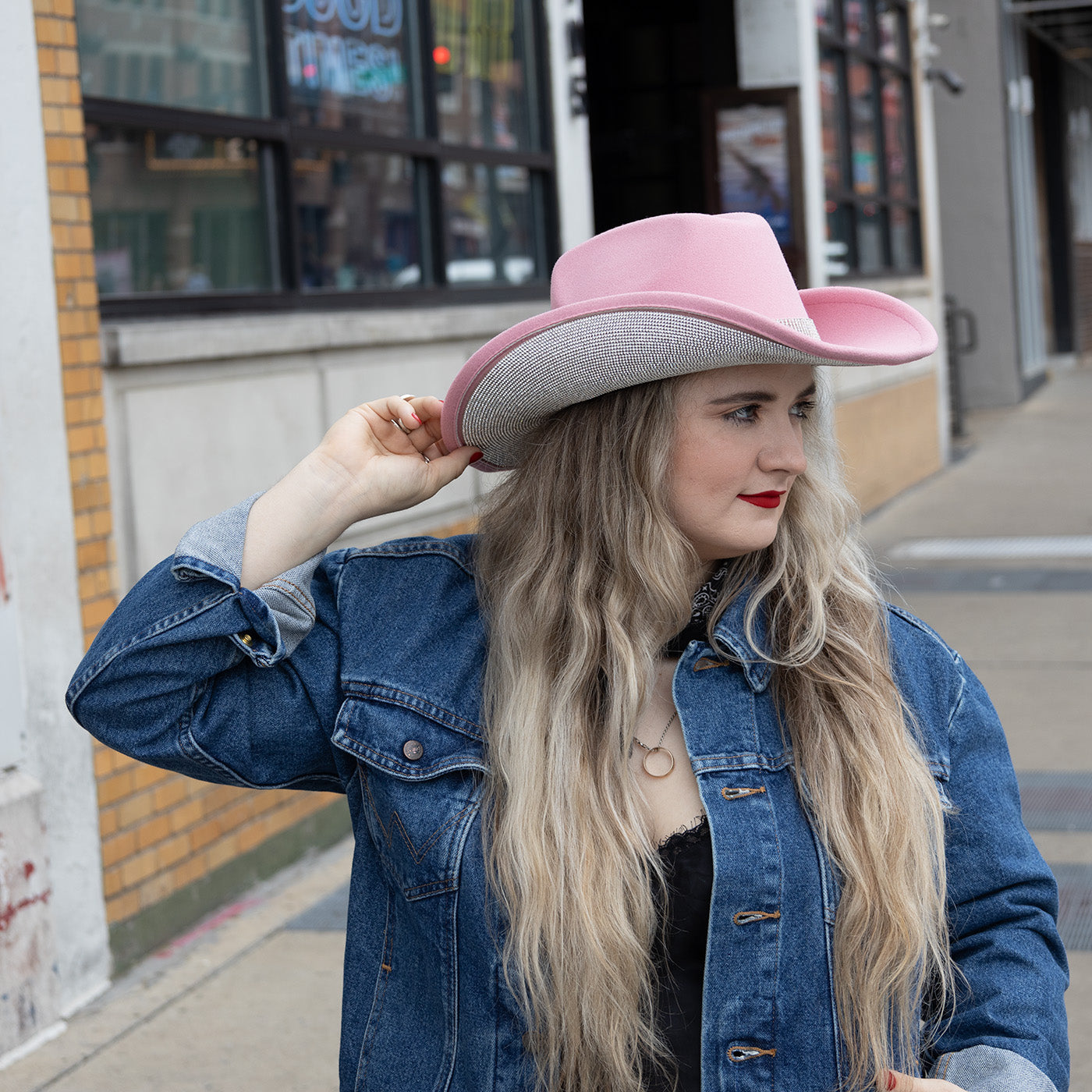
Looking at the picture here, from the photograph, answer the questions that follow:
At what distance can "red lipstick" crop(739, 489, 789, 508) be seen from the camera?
185 centimetres

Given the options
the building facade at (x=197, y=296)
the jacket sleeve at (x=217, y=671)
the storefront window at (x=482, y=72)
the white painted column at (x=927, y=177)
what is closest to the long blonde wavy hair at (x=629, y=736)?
the jacket sleeve at (x=217, y=671)

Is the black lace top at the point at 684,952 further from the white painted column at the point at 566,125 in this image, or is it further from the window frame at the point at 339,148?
the white painted column at the point at 566,125

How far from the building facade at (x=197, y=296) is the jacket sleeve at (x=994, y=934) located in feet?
7.85

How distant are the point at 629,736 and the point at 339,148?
12.5 ft

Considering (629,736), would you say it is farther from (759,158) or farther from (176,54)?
(759,158)

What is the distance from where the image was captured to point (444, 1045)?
1.74 metres

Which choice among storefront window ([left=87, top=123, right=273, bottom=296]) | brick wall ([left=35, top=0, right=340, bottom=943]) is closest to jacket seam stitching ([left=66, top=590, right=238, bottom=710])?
brick wall ([left=35, top=0, right=340, bottom=943])

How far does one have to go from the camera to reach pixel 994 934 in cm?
179

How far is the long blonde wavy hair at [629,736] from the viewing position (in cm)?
170

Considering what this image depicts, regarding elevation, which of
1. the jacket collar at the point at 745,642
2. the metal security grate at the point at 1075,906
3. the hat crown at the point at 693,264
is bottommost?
the metal security grate at the point at 1075,906

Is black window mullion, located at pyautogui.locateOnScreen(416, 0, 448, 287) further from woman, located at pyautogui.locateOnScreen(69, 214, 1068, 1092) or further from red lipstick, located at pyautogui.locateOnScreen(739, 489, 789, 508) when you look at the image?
red lipstick, located at pyautogui.locateOnScreen(739, 489, 789, 508)

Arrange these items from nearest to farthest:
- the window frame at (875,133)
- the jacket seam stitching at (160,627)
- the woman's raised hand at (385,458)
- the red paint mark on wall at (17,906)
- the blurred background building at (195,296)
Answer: the jacket seam stitching at (160,627), the woman's raised hand at (385,458), the red paint mark on wall at (17,906), the blurred background building at (195,296), the window frame at (875,133)

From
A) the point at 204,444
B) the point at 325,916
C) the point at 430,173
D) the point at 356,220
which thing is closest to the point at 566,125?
the point at 430,173

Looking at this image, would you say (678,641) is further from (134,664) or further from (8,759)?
(8,759)
